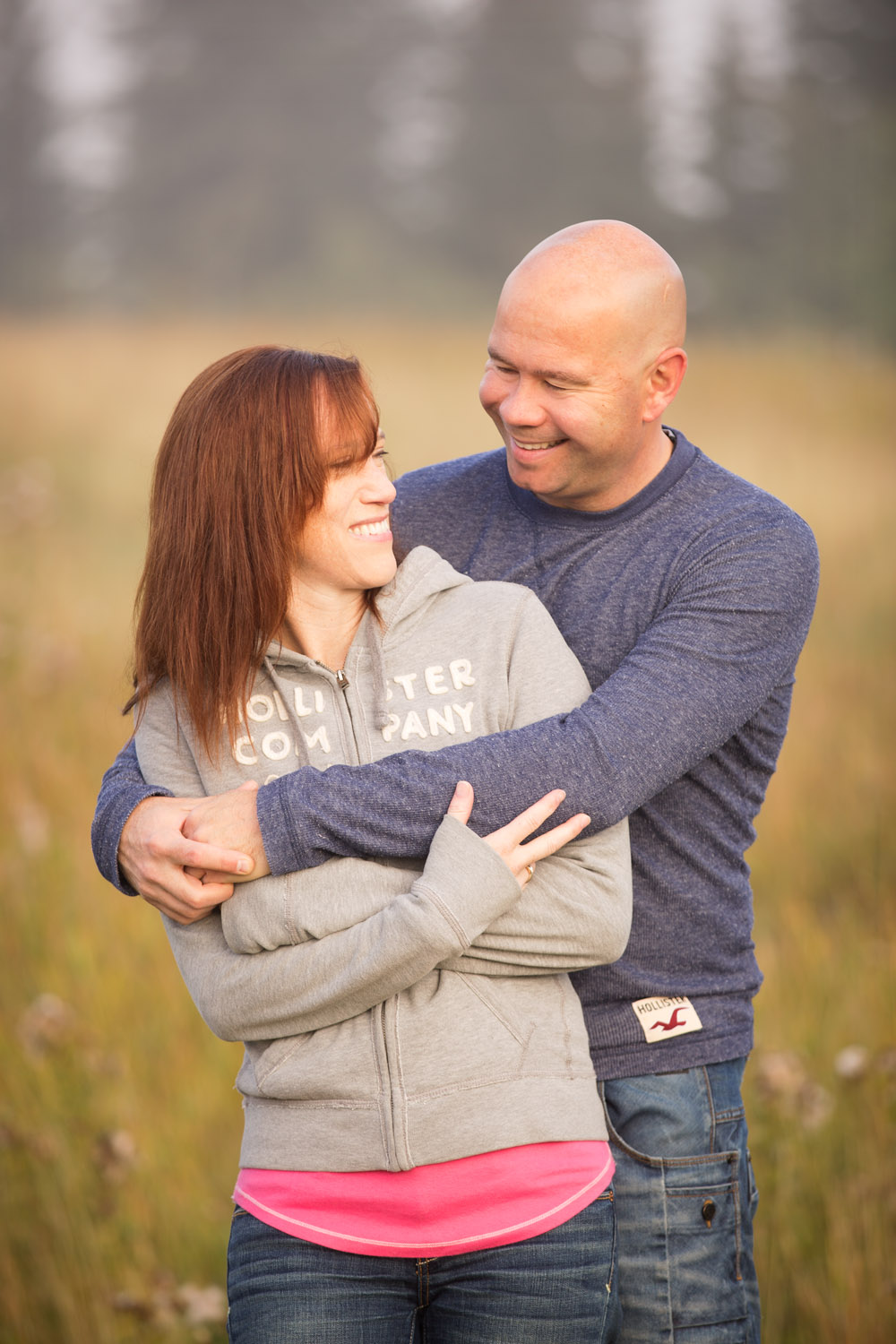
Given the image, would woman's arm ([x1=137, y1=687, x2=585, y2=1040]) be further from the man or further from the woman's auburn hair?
the woman's auburn hair

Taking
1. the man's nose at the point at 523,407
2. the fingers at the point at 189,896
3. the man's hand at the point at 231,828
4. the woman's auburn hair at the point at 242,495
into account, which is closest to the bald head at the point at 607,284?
the man's nose at the point at 523,407

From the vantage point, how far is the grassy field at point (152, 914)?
10.6 ft

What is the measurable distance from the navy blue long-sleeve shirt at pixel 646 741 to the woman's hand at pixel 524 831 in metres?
0.02

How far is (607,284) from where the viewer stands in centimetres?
194

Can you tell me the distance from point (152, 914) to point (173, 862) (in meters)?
2.57

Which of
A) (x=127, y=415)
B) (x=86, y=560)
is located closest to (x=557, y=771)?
(x=86, y=560)

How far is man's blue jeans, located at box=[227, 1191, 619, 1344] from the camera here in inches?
56.8

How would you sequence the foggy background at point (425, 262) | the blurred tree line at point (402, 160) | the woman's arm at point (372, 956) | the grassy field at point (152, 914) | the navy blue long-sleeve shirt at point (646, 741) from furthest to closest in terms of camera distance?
the blurred tree line at point (402, 160), the foggy background at point (425, 262), the grassy field at point (152, 914), the navy blue long-sleeve shirt at point (646, 741), the woman's arm at point (372, 956)

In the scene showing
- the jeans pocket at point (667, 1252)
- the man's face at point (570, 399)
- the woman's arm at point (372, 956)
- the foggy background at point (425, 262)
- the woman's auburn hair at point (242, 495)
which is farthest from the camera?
the foggy background at point (425, 262)

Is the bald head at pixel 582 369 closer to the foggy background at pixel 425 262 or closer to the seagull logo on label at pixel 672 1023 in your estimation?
the seagull logo on label at pixel 672 1023

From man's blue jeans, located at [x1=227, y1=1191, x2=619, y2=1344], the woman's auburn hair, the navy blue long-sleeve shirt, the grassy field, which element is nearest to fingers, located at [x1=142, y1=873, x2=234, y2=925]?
the navy blue long-sleeve shirt

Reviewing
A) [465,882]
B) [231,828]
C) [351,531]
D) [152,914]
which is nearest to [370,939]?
[465,882]

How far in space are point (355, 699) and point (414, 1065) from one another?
0.50 m

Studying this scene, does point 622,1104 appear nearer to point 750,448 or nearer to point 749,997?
point 749,997
